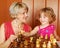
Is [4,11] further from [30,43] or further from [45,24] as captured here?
[30,43]

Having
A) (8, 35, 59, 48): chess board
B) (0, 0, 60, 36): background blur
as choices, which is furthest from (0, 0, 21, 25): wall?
(8, 35, 59, 48): chess board

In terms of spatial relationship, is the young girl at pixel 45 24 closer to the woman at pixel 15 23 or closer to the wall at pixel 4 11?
the woman at pixel 15 23

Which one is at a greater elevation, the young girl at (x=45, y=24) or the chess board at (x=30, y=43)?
the young girl at (x=45, y=24)

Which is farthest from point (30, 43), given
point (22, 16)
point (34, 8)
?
point (34, 8)

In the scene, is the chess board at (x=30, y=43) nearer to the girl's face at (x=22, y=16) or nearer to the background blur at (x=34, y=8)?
the girl's face at (x=22, y=16)

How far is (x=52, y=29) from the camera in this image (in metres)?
1.57

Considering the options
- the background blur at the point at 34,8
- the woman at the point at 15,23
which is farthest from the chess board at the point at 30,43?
the background blur at the point at 34,8

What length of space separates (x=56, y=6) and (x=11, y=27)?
0.49 meters

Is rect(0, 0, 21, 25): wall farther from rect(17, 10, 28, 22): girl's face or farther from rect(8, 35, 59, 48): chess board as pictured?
rect(8, 35, 59, 48): chess board

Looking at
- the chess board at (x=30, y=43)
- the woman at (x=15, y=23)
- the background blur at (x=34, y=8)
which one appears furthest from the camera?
the background blur at (x=34, y=8)

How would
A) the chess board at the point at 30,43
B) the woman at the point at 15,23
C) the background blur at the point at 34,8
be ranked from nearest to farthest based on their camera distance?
the chess board at the point at 30,43, the woman at the point at 15,23, the background blur at the point at 34,8

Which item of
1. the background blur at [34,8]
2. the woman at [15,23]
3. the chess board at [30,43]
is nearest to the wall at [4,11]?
the background blur at [34,8]

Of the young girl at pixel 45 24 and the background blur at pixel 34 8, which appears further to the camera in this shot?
the background blur at pixel 34 8

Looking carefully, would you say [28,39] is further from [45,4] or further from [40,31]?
[45,4]
